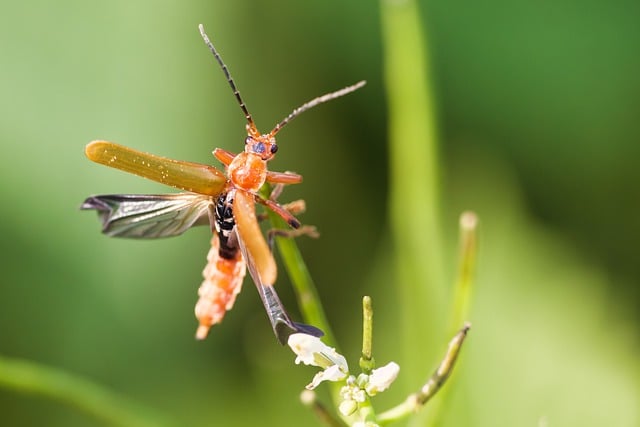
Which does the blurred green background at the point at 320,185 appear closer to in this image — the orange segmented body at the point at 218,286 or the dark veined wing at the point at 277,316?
the orange segmented body at the point at 218,286

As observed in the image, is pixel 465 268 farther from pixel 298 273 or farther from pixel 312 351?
pixel 312 351

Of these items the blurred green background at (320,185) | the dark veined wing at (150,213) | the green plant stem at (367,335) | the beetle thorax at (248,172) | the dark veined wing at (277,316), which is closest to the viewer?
the green plant stem at (367,335)

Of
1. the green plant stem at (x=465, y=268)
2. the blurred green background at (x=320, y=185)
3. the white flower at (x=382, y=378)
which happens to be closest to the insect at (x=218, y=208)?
the white flower at (x=382, y=378)

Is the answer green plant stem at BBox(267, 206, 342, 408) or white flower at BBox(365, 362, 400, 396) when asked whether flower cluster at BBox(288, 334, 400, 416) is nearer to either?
white flower at BBox(365, 362, 400, 396)

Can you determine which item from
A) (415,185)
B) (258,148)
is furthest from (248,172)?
(415,185)

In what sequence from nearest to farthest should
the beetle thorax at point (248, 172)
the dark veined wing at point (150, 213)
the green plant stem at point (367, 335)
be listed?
the green plant stem at point (367, 335)
the beetle thorax at point (248, 172)
the dark veined wing at point (150, 213)

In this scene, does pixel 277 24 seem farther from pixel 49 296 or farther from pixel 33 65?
pixel 49 296

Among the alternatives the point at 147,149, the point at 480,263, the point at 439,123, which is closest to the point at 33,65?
the point at 147,149
